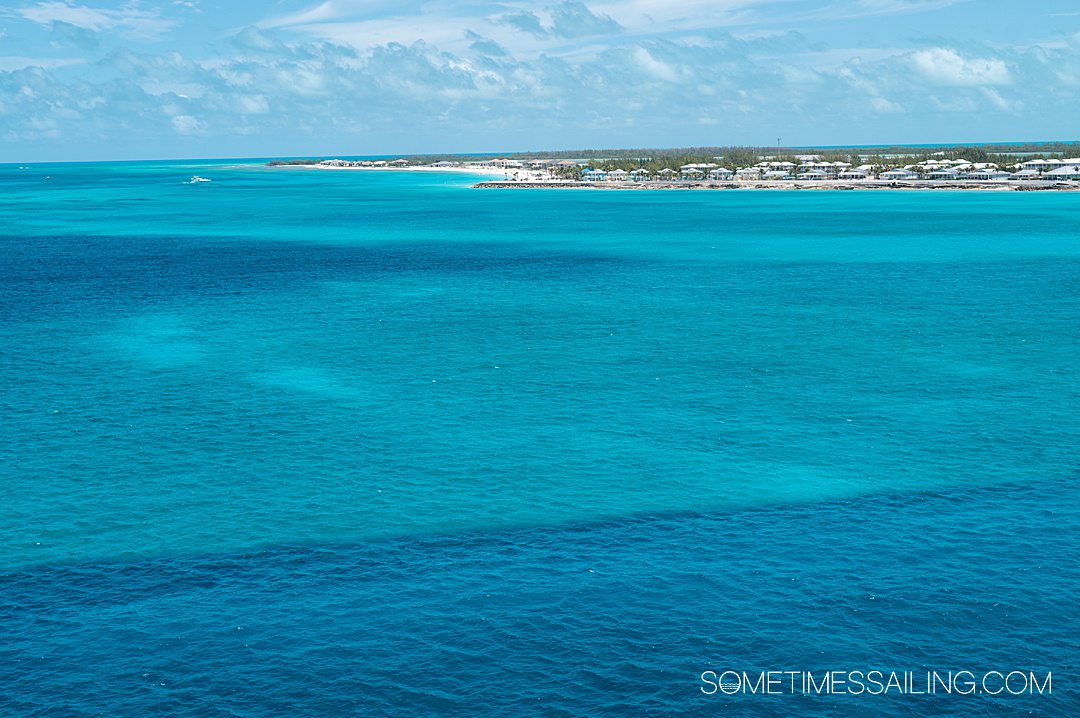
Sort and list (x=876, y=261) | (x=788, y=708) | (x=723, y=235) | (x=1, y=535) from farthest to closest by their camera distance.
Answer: (x=723, y=235), (x=876, y=261), (x=1, y=535), (x=788, y=708)

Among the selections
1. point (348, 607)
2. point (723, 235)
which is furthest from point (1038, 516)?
point (723, 235)

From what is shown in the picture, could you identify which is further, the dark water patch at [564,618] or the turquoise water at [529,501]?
the turquoise water at [529,501]

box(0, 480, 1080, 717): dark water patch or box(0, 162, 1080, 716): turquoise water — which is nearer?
box(0, 480, 1080, 717): dark water patch

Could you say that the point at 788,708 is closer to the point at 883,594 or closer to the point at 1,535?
the point at 883,594

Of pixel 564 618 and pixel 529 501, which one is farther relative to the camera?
pixel 529 501

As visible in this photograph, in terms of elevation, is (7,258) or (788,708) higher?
(7,258)

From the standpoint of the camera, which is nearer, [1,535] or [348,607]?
[348,607]

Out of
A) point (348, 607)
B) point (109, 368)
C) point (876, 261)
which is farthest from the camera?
point (876, 261)

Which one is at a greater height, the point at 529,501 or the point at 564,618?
the point at 529,501
